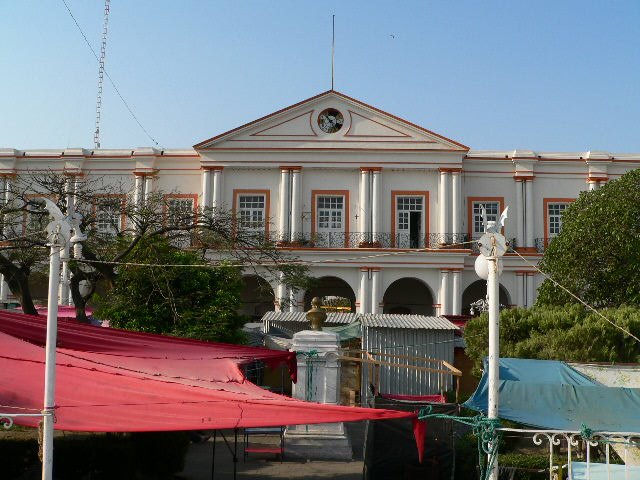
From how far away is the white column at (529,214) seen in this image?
950 inches

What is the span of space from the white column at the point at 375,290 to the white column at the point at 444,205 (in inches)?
93.6

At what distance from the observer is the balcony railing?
23516 mm

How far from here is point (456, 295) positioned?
23.0 m

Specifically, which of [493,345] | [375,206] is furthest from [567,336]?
[375,206]

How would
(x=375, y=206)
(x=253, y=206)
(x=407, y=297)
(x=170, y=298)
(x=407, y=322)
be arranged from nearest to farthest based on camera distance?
(x=170, y=298) → (x=407, y=322) → (x=375, y=206) → (x=253, y=206) → (x=407, y=297)

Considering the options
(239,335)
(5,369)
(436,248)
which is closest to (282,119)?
(436,248)

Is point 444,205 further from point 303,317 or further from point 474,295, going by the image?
point 303,317

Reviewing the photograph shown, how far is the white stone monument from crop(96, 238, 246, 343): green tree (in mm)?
3696

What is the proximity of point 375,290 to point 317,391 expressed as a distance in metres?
12.9

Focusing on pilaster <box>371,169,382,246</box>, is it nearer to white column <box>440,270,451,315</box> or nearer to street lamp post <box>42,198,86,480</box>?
white column <box>440,270,451,315</box>

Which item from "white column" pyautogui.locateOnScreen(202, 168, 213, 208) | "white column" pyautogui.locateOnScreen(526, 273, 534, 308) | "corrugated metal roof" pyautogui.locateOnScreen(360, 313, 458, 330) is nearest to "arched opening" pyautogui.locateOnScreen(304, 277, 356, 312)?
"white column" pyautogui.locateOnScreen(202, 168, 213, 208)

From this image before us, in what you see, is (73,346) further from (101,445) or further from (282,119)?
(282,119)

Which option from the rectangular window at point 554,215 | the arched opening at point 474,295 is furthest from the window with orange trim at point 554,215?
the arched opening at point 474,295

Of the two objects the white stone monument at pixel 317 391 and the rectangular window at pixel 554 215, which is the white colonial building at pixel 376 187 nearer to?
the rectangular window at pixel 554 215
